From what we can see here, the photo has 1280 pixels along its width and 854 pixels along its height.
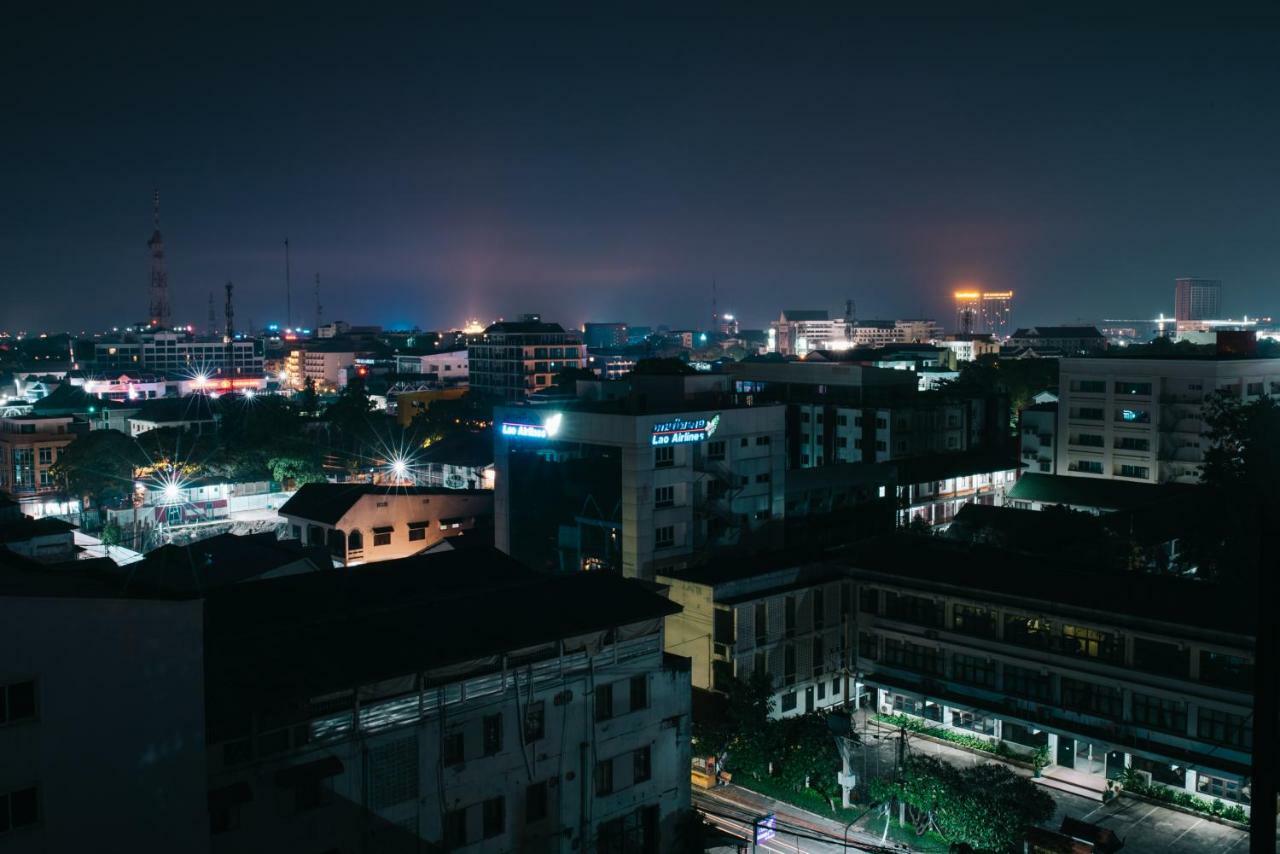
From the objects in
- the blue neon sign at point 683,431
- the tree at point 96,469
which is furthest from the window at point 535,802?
the tree at point 96,469

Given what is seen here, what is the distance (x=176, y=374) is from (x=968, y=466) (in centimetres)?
7842

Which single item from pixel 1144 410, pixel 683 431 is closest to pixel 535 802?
pixel 683 431

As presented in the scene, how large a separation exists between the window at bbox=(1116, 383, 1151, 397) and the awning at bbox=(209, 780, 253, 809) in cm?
3916

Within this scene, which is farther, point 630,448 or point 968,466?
point 968,466

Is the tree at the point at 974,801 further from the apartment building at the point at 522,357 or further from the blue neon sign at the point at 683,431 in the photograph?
the apartment building at the point at 522,357

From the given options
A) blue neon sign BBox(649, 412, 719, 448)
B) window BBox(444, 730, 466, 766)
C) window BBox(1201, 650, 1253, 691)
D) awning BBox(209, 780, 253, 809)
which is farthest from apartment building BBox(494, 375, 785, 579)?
awning BBox(209, 780, 253, 809)

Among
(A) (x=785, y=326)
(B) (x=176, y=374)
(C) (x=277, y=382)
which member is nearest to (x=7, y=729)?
(B) (x=176, y=374)

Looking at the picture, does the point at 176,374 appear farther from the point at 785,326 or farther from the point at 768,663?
the point at 785,326

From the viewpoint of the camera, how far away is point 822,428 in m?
45.6

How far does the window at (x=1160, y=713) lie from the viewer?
18609 millimetres

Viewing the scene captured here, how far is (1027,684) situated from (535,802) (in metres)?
11.6

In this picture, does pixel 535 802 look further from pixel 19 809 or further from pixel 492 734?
pixel 19 809

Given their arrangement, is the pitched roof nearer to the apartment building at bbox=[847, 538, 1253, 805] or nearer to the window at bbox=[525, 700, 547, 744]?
the apartment building at bbox=[847, 538, 1253, 805]

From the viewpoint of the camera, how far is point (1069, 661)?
19859mm
